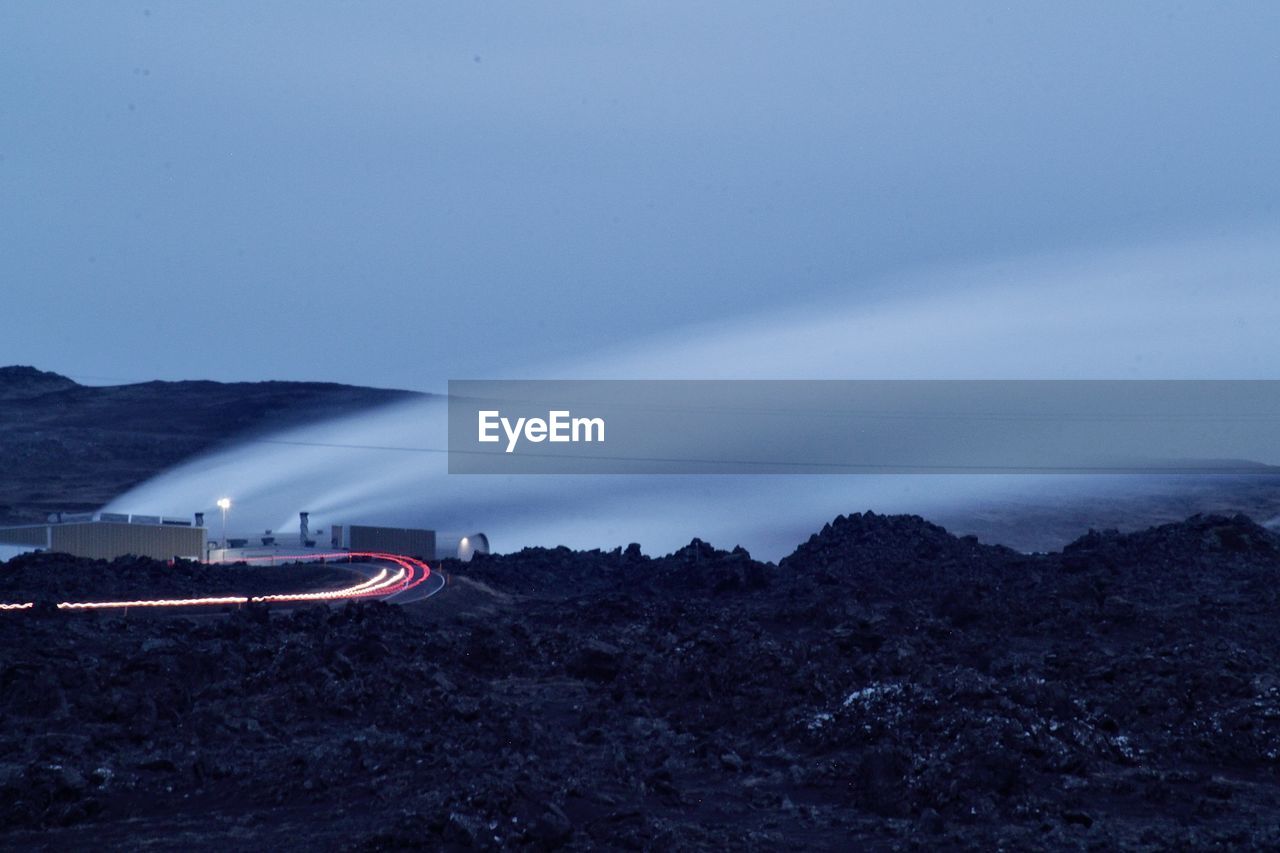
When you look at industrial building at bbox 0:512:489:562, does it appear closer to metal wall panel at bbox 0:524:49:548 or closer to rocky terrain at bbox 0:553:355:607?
metal wall panel at bbox 0:524:49:548

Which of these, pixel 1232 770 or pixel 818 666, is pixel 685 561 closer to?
pixel 818 666

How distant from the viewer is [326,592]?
138 ft

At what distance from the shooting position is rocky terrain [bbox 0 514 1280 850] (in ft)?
44.3

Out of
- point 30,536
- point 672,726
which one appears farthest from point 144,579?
point 672,726

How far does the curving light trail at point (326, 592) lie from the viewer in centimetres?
3475

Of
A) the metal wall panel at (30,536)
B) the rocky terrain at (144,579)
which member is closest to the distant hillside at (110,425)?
the metal wall panel at (30,536)

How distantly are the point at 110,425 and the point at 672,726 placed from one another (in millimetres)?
94021

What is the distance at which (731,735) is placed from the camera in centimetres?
1945

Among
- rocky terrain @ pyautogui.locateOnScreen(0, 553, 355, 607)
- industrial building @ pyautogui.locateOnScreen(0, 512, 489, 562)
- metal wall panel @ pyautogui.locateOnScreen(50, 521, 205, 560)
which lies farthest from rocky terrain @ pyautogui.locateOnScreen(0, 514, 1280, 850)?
industrial building @ pyautogui.locateOnScreen(0, 512, 489, 562)

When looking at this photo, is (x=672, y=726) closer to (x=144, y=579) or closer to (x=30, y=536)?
(x=144, y=579)

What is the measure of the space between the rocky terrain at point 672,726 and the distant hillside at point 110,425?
187 ft

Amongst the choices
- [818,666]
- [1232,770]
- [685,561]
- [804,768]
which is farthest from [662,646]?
[685,561]

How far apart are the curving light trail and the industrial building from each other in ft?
5.10

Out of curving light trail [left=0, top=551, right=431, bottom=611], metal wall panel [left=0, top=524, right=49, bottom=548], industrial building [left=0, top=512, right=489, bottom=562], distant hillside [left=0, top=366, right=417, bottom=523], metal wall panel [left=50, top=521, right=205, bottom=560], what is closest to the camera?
curving light trail [left=0, top=551, right=431, bottom=611]
